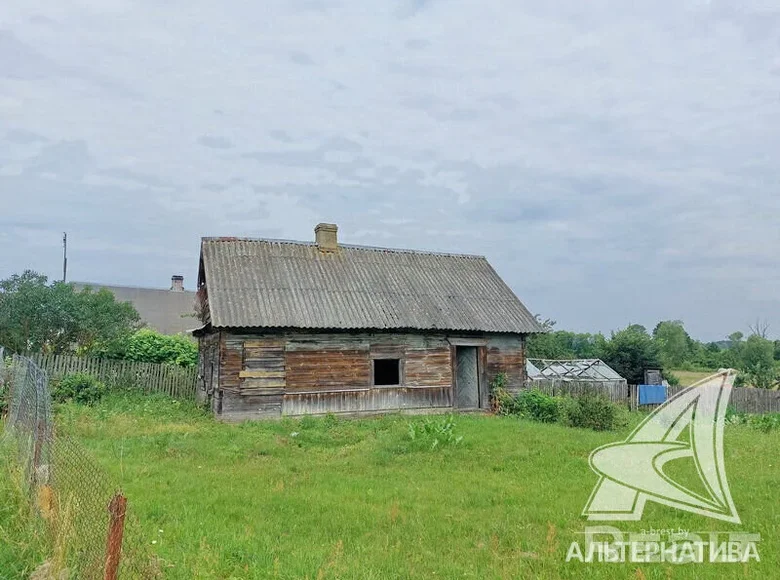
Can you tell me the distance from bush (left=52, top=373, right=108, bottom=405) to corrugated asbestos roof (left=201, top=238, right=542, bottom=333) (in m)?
4.55

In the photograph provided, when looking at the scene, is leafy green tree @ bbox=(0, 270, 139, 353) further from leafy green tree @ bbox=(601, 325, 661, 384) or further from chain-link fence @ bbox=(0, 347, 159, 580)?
leafy green tree @ bbox=(601, 325, 661, 384)

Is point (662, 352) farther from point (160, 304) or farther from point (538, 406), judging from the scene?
point (160, 304)

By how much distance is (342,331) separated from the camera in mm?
17203

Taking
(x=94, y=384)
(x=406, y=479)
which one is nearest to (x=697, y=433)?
(x=406, y=479)

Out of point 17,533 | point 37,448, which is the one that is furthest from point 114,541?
point 37,448

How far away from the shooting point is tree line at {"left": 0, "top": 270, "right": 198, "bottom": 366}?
1958 cm

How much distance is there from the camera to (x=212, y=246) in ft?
62.2

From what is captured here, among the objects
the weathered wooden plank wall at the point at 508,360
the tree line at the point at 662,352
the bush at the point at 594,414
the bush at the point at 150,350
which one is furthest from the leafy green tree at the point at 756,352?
the bush at the point at 150,350

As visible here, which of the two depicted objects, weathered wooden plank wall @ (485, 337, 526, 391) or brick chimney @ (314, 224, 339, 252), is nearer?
weathered wooden plank wall @ (485, 337, 526, 391)

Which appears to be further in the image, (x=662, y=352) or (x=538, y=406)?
(x=662, y=352)

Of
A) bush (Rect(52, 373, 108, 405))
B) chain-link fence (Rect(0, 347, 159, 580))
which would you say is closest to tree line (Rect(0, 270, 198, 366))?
bush (Rect(52, 373, 108, 405))

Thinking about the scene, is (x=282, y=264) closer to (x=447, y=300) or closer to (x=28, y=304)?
(x=447, y=300)

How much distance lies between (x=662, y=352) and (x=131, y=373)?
33953 mm

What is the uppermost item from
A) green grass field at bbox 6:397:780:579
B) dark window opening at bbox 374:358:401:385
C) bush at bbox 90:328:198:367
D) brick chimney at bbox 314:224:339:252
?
brick chimney at bbox 314:224:339:252
